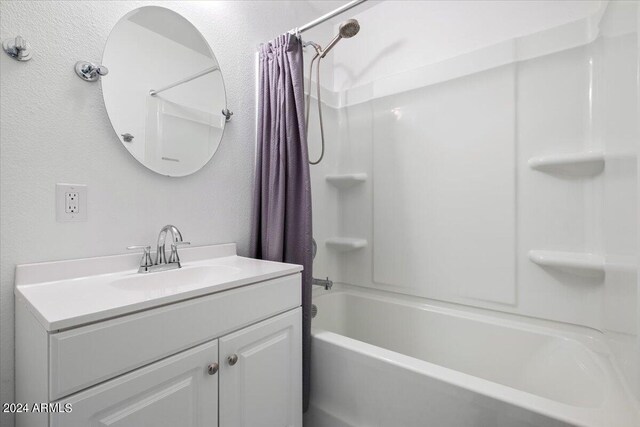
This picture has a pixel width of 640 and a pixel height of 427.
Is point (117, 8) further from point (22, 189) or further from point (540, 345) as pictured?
point (540, 345)

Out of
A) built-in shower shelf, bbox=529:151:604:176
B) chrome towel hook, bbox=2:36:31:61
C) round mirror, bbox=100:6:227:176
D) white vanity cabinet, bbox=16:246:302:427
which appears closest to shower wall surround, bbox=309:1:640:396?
built-in shower shelf, bbox=529:151:604:176

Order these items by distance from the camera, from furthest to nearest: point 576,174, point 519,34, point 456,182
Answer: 1. point 456,182
2. point 519,34
3. point 576,174

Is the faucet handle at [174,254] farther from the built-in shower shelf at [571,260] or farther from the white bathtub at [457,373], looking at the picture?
the built-in shower shelf at [571,260]

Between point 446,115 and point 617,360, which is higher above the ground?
point 446,115

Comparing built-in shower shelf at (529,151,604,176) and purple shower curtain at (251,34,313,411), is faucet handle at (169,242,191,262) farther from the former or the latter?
built-in shower shelf at (529,151,604,176)

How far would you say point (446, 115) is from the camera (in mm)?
1738

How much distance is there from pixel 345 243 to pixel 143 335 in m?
1.43

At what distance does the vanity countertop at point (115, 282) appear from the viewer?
697mm

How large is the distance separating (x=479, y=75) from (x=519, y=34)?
0.25m

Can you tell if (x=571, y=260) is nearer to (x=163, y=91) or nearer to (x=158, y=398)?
(x=158, y=398)

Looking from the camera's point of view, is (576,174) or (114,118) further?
(576,174)

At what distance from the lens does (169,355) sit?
2.64 ft

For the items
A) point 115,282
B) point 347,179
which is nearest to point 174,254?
point 115,282

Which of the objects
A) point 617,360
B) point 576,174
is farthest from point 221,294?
point 576,174
